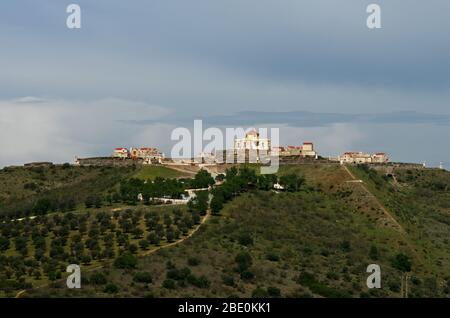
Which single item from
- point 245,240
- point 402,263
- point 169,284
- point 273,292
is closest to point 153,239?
point 245,240

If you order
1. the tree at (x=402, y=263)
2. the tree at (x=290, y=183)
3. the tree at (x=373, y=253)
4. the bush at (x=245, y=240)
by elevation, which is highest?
the tree at (x=290, y=183)

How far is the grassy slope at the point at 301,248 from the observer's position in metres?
63.3

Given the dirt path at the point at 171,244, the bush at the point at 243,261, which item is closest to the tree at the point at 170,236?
the dirt path at the point at 171,244

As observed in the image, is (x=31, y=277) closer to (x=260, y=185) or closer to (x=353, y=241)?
(x=353, y=241)

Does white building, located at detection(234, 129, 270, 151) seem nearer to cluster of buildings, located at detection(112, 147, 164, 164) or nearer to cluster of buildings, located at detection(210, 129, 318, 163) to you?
cluster of buildings, located at detection(210, 129, 318, 163)

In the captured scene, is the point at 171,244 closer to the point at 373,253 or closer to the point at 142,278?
the point at 142,278

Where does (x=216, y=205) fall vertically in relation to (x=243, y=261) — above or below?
above

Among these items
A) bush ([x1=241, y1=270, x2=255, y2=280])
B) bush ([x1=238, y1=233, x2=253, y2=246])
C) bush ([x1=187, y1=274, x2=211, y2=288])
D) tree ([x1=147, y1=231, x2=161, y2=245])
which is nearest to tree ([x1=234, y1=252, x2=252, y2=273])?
bush ([x1=241, y1=270, x2=255, y2=280])

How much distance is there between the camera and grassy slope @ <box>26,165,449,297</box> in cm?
6328

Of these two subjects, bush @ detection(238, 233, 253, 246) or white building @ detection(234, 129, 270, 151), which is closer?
bush @ detection(238, 233, 253, 246)

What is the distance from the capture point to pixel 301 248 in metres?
84.5

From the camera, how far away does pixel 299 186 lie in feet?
386

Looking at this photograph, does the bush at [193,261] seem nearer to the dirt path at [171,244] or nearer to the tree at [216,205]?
the dirt path at [171,244]
